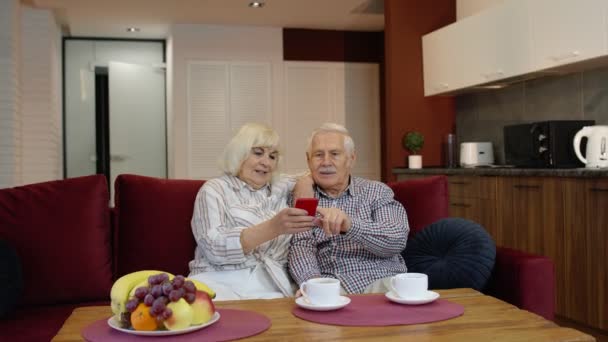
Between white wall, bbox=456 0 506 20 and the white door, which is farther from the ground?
white wall, bbox=456 0 506 20

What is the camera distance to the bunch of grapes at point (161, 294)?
51.0 inches

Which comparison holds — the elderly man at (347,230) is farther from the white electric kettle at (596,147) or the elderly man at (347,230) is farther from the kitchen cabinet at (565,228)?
the white electric kettle at (596,147)

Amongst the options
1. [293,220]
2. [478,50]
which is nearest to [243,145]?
[293,220]

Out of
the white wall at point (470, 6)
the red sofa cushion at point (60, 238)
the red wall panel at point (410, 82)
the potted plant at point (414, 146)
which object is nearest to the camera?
the red sofa cushion at point (60, 238)

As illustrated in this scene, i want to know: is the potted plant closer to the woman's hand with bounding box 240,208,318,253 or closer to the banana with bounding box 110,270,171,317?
the woman's hand with bounding box 240,208,318,253

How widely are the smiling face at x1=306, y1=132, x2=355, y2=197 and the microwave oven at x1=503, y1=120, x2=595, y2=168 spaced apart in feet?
6.34

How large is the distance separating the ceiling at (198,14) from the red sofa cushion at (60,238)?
4.12 meters

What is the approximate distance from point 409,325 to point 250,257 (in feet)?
3.25

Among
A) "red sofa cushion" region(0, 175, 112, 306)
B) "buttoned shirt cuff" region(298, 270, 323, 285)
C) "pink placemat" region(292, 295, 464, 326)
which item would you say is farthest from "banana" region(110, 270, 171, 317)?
"red sofa cushion" region(0, 175, 112, 306)

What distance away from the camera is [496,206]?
13.7 ft

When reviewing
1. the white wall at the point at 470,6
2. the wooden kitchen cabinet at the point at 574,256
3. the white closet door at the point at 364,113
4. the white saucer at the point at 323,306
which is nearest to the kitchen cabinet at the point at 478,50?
the white wall at the point at 470,6

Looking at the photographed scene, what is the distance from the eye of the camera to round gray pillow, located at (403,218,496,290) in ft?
6.98

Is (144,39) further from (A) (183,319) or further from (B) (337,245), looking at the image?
(A) (183,319)

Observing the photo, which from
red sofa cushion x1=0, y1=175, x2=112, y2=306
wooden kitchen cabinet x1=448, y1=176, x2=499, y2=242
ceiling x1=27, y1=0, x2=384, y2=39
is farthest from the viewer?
ceiling x1=27, y1=0, x2=384, y2=39
